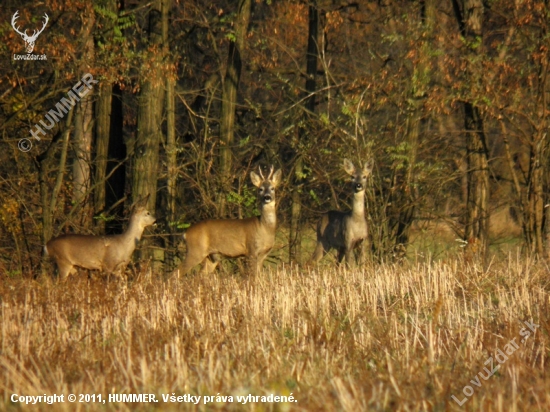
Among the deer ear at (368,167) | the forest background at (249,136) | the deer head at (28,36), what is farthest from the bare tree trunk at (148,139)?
the deer ear at (368,167)

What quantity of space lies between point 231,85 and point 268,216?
4062 millimetres

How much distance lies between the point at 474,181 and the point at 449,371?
11.1 meters

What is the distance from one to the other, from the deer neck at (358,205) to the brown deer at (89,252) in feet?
11.5

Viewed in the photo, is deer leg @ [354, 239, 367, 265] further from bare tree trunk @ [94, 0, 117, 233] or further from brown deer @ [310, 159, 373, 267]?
bare tree trunk @ [94, 0, 117, 233]

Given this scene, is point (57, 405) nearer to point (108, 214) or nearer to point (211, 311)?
point (211, 311)

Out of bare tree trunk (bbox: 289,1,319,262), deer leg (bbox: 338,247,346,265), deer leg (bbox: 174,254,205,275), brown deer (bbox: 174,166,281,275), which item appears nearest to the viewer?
brown deer (bbox: 174,166,281,275)

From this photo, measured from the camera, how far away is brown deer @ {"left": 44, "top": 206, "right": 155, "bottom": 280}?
43.9 feet

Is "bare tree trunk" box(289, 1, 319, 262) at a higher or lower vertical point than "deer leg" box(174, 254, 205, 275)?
higher

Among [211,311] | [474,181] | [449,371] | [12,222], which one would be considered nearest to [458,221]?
[474,181]

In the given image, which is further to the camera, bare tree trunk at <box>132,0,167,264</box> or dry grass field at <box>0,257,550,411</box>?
bare tree trunk at <box>132,0,167,264</box>

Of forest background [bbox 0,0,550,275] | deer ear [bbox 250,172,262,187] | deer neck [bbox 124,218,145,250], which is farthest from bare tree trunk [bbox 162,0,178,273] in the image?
deer neck [bbox 124,218,145,250]

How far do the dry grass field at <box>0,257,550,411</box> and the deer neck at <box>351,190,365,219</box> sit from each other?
164 inches

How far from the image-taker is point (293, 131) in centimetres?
1739

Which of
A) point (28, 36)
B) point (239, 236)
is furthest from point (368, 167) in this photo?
point (28, 36)
